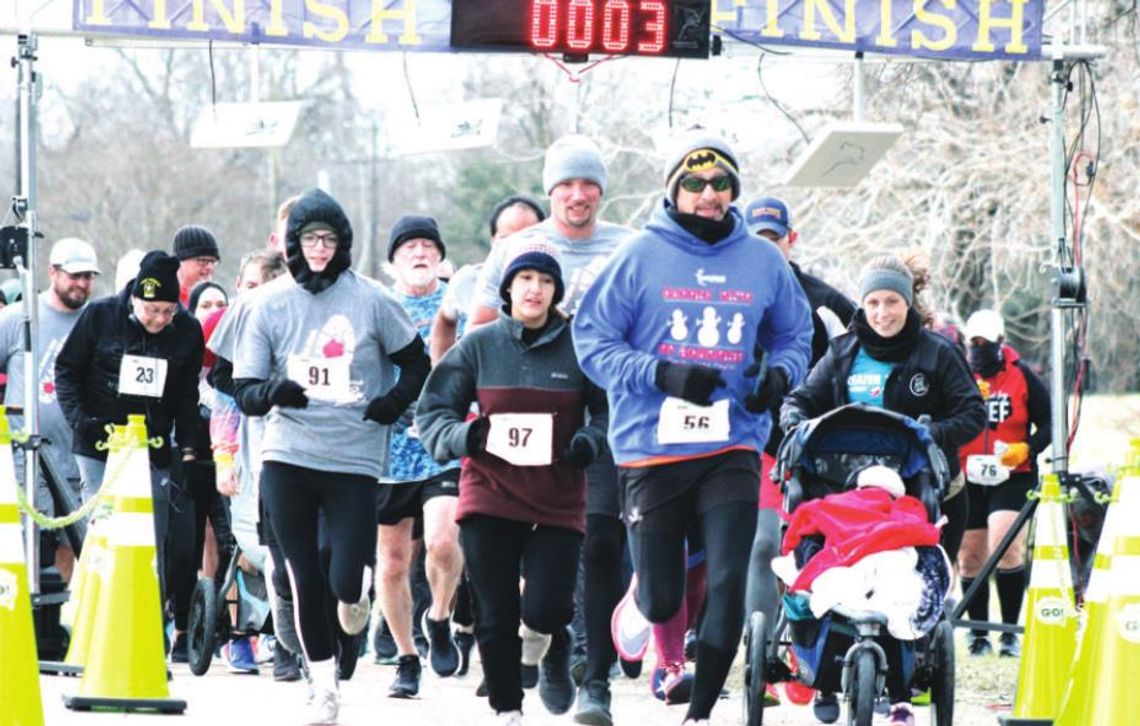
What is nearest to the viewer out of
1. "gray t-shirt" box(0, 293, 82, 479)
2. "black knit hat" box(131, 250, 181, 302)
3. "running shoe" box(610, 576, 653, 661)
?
"running shoe" box(610, 576, 653, 661)

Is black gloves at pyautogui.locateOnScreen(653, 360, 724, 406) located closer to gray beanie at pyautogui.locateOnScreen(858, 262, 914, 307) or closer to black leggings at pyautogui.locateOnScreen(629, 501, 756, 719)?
black leggings at pyautogui.locateOnScreen(629, 501, 756, 719)

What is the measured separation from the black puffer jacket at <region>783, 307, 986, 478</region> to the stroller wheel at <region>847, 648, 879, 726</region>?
6.01 ft

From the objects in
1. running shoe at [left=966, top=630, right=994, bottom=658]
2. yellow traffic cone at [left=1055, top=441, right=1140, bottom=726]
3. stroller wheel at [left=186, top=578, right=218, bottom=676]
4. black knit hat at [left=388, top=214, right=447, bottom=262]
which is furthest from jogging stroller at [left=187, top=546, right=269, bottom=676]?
yellow traffic cone at [left=1055, top=441, right=1140, bottom=726]

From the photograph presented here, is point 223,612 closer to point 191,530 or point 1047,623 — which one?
point 191,530

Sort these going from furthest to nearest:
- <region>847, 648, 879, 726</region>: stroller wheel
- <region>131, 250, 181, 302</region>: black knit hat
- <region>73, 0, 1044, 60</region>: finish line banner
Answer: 1. <region>73, 0, 1044, 60</region>: finish line banner
2. <region>131, 250, 181, 302</region>: black knit hat
3. <region>847, 648, 879, 726</region>: stroller wheel

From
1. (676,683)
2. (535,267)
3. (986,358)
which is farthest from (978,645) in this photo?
(535,267)

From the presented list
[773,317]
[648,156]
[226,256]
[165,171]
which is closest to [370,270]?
[226,256]

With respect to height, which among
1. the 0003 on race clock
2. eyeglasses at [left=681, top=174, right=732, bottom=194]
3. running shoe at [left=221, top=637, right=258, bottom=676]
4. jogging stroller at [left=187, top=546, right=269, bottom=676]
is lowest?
running shoe at [left=221, top=637, right=258, bottom=676]

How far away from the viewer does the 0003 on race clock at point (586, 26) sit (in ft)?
41.8

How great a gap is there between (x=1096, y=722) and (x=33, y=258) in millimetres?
6885

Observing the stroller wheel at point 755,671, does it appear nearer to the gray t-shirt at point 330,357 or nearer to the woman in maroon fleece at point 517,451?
the woman in maroon fleece at point 517,451

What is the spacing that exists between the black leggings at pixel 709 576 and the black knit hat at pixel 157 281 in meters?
4.15

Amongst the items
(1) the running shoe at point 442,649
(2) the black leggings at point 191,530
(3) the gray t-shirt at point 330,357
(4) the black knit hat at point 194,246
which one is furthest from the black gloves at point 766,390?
(4) the black knit hat at point 194,246

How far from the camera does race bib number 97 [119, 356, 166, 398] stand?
12406mm
